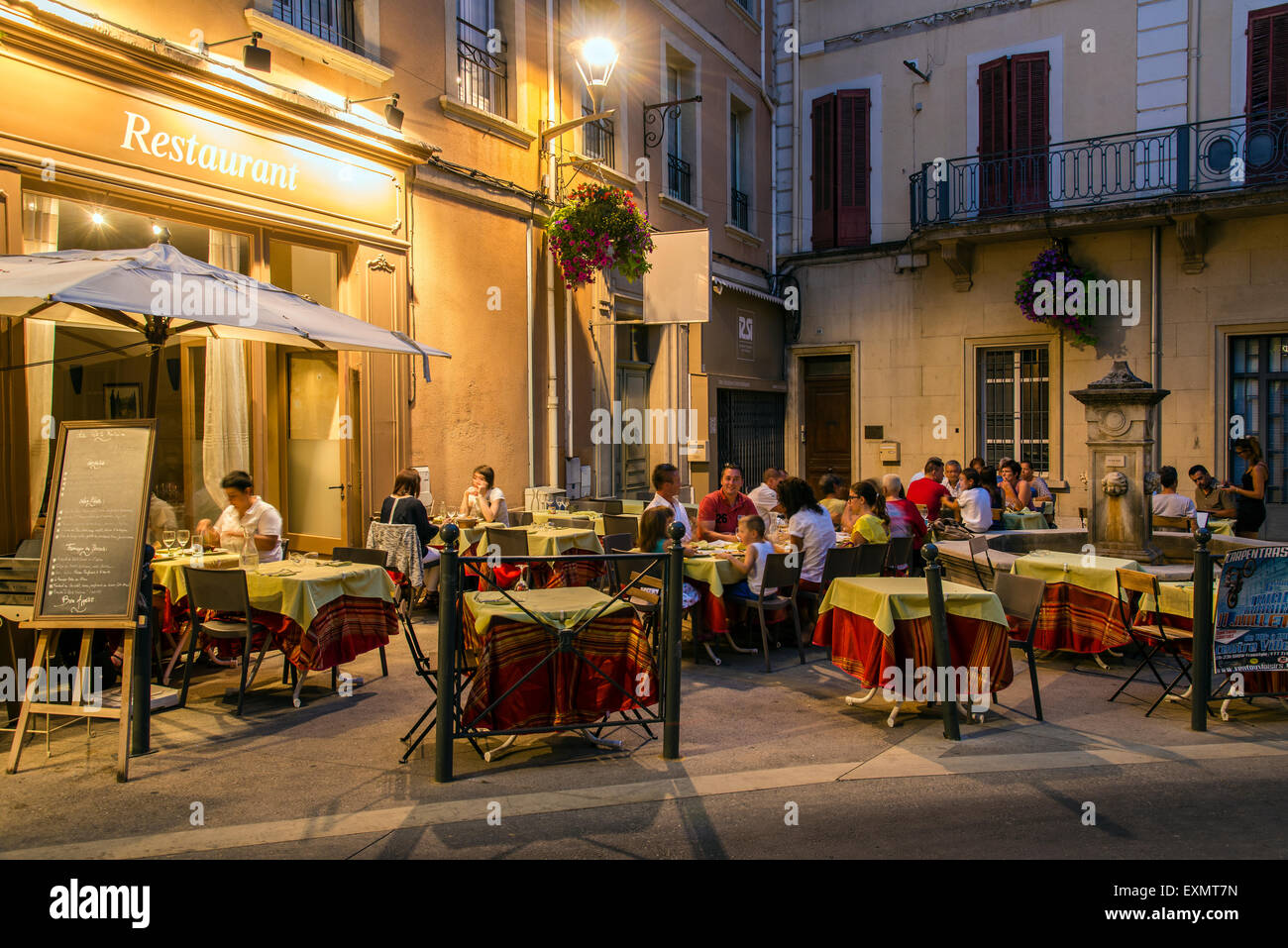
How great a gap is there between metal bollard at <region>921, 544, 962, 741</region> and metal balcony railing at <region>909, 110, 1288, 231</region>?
11.3 metres

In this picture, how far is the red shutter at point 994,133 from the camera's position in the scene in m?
15.6

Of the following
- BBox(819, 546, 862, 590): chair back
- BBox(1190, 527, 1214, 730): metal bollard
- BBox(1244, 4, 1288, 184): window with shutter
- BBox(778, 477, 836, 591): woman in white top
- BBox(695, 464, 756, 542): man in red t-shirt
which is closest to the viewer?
BBox(1190, 527, 1214, 730): metal bollard

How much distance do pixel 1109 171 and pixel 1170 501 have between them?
703 centimetres

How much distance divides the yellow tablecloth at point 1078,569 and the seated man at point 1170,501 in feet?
11.0

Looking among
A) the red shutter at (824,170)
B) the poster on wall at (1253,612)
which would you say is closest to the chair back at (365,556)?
the poster on wall at (1253,612)

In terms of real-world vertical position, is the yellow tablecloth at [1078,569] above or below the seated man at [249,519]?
below

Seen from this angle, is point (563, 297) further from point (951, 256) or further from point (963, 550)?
point (951, 256)

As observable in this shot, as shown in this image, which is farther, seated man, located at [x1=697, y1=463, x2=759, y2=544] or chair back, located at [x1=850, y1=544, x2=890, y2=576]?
seated man, located at [x1=697, y1=463, x2=759, y2=544]

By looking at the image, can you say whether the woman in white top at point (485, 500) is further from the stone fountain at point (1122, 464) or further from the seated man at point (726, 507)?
the stone fountain at point (1122, 464)

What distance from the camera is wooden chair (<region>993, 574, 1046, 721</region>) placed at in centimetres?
577

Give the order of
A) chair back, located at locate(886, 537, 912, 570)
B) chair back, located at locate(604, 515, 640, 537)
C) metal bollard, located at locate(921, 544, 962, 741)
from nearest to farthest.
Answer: metal bollard, located at locate(921, 544, 962, 741)
chair back, located at locate(886, 537, 912, 570)
chair back, located at locate(604, 515, 640, 537)

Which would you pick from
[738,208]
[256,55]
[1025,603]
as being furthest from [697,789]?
[738,208]

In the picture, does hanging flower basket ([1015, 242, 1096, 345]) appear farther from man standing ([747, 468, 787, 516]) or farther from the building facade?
man standing ([747, 468, 787, 516])

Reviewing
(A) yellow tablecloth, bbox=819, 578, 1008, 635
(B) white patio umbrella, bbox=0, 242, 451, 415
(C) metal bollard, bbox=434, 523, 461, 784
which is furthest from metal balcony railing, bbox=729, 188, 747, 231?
(C) metal bollard, bbox=434, 523, 461, 784
